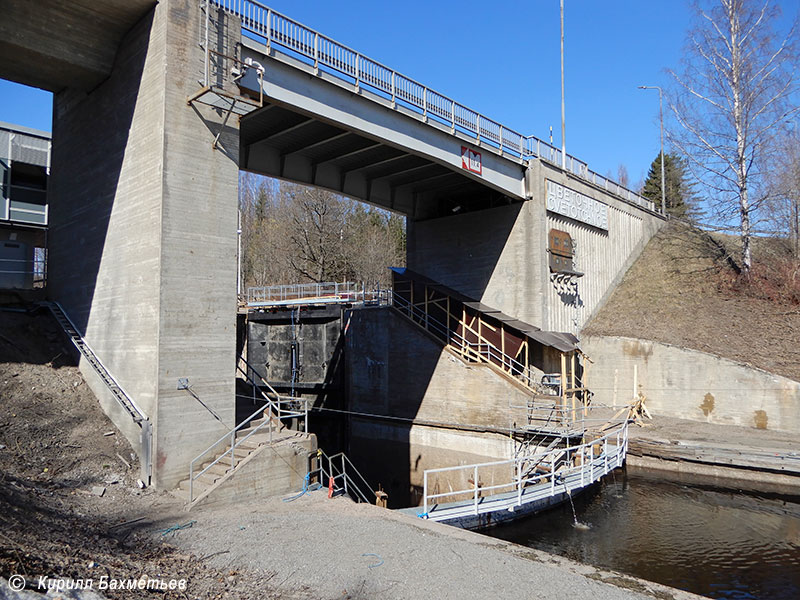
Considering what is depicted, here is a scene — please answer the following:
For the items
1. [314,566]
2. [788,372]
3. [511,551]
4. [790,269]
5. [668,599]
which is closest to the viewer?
[668,599]

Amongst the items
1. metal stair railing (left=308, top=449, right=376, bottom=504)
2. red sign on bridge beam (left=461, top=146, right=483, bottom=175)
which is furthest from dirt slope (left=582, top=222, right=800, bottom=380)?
metal stair railing (left=308, top=449, right=376, bottom=504)

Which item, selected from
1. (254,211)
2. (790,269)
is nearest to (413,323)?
(790,269)

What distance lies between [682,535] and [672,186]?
161 feet

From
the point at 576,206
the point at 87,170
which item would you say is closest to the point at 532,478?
the point at 87,170

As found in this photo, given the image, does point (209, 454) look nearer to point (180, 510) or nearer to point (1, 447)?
point (180, 510)

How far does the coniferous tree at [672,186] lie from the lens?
56344mm

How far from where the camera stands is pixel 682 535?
50.6ft

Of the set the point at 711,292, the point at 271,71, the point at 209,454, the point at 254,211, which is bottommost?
the point at 209,454

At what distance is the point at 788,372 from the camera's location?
73.8 feet

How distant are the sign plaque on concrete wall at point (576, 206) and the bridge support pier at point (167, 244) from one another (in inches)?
664

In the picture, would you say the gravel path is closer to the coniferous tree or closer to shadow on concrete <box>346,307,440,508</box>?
shadow on concrete <box>346,307,440,508</box>

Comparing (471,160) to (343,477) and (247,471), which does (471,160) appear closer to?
(343,477)

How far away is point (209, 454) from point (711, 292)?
90.5 feet

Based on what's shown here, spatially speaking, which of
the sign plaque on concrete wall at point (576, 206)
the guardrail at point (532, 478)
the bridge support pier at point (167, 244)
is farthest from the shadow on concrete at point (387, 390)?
the bridge support pier at point (167, 244)
